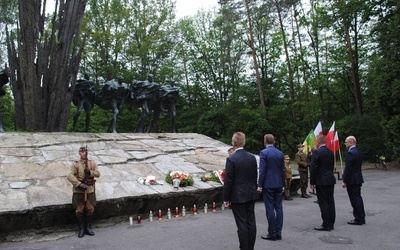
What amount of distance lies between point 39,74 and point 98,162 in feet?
18.2

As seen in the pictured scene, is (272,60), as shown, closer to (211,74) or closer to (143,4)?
(211,74)

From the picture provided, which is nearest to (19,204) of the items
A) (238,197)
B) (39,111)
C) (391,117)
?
(238,197)

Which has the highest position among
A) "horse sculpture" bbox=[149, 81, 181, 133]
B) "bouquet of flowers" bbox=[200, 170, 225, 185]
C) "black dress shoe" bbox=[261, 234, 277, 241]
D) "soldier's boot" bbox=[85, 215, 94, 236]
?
"horse sculpture" bbox=[149, 81, 181, 133]

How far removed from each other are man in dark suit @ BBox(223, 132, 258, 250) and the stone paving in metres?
3.00

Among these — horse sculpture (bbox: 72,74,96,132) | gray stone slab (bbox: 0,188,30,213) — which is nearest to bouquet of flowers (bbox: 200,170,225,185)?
gray stone slab (bbox: 0,188,30,213)

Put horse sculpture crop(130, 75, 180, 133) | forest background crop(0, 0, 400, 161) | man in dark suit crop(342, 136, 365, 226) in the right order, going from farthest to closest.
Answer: forest background crop(0, 0, 400, 161) → horse sculpture crop(130, 75, 180, 133) → man in dark suit crop(342, 136, 365, 226)

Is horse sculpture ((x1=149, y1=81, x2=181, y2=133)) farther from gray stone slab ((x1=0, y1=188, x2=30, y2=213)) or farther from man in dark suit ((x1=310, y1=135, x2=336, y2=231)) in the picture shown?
man in dark suit ((x1=310, y1=135, x2=336, y2=231))

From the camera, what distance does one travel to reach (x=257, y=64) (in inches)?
1016

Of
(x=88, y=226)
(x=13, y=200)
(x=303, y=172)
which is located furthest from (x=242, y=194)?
(x=303, y=172)

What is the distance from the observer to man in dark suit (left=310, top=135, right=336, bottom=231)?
5.59 meters

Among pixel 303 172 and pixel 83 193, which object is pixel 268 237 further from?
pixel 303 172

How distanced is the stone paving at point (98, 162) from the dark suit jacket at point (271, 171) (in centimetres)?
259

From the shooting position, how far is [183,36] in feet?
100

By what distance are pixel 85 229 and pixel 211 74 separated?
1018 inches
